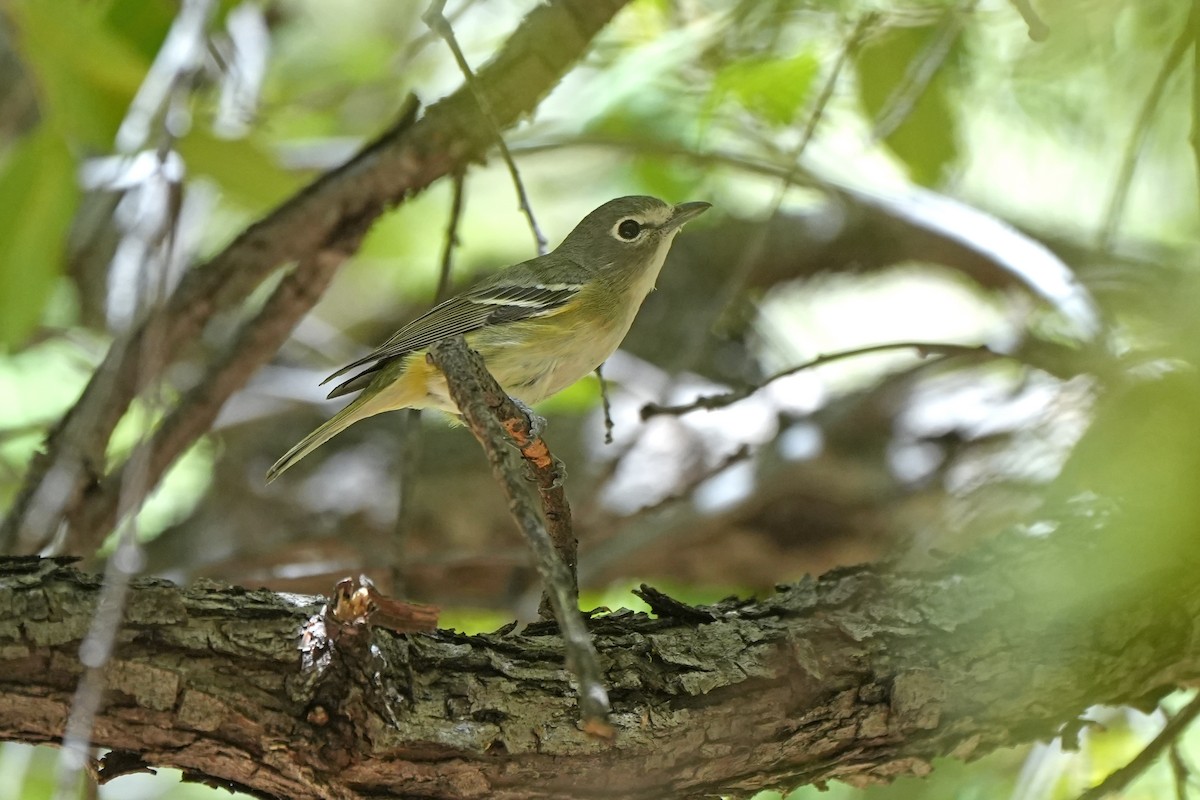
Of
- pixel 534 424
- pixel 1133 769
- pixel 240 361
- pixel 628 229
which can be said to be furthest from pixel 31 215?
pixel 1133 769

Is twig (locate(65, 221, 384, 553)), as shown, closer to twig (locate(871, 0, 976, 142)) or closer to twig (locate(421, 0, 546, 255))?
twig (locate(421, 0, 546, 255))

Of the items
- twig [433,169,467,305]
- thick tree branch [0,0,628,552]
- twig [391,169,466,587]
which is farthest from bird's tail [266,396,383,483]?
twig [433,169,467,305]

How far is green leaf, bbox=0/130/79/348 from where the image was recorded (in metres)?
3.42

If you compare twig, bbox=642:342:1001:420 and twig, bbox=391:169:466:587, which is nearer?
twig, bbox=642:342:1001:420

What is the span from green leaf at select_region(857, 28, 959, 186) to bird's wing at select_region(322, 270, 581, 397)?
1296mm

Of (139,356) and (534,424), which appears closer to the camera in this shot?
(534,424)

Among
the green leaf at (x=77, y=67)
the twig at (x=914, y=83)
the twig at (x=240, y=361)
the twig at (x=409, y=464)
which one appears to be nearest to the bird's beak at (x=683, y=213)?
the twig at (x=914, y=83)

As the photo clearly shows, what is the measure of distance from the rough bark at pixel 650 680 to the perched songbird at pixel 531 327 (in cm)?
129

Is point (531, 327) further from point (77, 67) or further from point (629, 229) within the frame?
point (77, 67)

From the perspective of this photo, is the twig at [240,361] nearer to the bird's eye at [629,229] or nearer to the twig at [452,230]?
the twig at [452,230]

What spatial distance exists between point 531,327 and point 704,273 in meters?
2.98

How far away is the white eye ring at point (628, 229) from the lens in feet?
14.6

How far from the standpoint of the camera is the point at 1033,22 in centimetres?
225

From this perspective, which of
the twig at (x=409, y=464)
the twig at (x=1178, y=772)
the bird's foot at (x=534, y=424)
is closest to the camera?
the twig at (x=1178, y=772)
